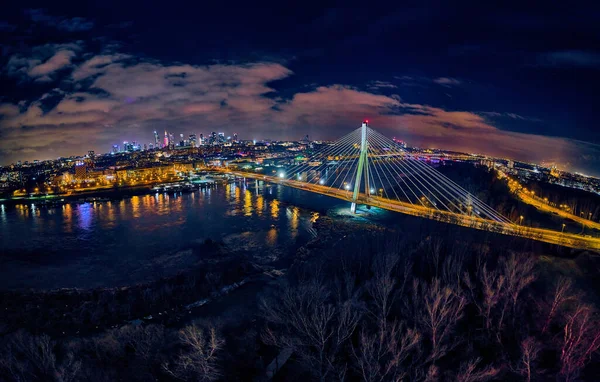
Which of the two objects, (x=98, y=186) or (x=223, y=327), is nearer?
(x=223, y=327)

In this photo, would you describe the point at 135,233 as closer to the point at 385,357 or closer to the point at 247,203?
the point at 247,203

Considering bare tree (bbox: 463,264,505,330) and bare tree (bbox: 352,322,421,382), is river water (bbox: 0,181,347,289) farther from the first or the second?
bare tree (bbox: 352,322,421,382)

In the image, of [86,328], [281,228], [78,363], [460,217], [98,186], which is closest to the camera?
[78,363]

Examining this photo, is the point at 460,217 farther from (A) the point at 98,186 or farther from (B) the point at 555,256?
(A) the point at 98,186

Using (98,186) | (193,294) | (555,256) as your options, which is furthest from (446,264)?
(98,186)

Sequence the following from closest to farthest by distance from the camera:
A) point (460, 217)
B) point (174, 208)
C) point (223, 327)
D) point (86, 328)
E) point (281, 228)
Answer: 1. point (223, 327)
2. point (86, 328)
3. point (460, 217)
4. point (281, 228)
5. point (174, 208)

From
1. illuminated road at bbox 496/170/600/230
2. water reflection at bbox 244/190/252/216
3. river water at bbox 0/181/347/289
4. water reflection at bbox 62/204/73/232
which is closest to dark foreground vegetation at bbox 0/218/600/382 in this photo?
river water at bbox 0/181/347/289

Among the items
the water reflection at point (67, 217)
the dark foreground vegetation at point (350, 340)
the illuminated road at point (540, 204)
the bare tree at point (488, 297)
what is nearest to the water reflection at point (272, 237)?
the dark foreground vegetation at point (350, 340)

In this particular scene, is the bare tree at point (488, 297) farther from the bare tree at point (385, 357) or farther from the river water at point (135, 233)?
the river water at point (135, 233)
